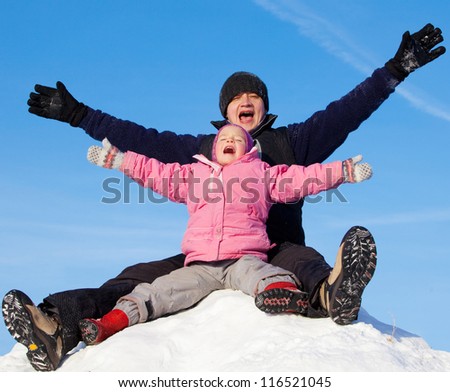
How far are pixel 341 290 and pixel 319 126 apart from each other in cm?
Result: 236

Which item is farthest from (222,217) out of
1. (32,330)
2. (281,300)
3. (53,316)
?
(32,330)

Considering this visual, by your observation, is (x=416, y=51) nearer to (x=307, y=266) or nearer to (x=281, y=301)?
(x=307, y=266)

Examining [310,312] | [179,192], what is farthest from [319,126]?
[310,312]

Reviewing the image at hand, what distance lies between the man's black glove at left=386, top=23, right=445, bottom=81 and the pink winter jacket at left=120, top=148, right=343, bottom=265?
1372 mm

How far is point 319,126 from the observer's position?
5891mm

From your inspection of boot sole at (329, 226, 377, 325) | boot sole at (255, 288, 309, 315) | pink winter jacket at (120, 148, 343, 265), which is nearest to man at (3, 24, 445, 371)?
boot sole at (329, 226, 377, 325)

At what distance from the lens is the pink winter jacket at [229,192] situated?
4699 millimetres

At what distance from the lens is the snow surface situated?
354 centimetres

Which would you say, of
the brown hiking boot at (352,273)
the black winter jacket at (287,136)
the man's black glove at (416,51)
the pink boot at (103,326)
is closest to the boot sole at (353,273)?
the brown hiking boot at (352,273)

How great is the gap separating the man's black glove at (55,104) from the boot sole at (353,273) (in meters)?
3.21

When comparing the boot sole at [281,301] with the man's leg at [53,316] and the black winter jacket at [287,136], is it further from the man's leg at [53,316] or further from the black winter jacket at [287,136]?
the black winter jacket at [287,136]

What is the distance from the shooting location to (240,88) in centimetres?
614

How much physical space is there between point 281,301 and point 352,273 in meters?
0.49

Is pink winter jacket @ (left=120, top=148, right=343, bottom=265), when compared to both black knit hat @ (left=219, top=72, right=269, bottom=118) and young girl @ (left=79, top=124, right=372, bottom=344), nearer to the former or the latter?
young girl @ (left=79, top=124, right=372, bottom=344)
